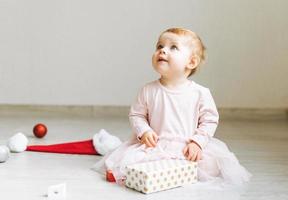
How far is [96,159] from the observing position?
195 cm

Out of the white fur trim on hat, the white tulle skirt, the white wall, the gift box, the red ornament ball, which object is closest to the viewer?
the gift box

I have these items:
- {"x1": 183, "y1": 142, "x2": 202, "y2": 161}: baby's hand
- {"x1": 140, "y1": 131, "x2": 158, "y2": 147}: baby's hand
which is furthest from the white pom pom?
{"x1": 183, "y1": 142, "x2": 202, "y2": 161}: baby's hand

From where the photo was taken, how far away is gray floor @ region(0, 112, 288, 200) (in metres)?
1.53

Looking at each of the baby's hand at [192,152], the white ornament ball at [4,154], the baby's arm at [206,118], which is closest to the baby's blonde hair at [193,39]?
the baby's arm at [206,118]

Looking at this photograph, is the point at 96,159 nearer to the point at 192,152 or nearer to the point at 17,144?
the point at 17,144

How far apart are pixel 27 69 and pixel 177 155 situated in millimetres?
1509

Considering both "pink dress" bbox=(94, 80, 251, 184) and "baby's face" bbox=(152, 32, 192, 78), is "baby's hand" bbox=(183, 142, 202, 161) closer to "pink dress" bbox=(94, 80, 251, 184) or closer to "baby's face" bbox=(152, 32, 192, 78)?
"pink dress" bbox=(94, 80, 251, 184)

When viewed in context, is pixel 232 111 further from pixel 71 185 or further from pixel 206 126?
pixel 71 185

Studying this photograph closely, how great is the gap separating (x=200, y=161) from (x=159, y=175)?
207 mm

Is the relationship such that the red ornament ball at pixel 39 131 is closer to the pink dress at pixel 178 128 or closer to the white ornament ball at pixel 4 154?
the white ornament ball at pixel 4 154

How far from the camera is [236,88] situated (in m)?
2.93

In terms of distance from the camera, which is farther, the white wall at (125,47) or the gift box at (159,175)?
the white wall at (125,47)

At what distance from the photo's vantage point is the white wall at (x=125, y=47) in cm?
288

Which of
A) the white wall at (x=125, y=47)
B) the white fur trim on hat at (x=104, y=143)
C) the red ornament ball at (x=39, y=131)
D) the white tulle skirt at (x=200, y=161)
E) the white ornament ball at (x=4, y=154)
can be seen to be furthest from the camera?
the white wall at (x=125, y=47)
